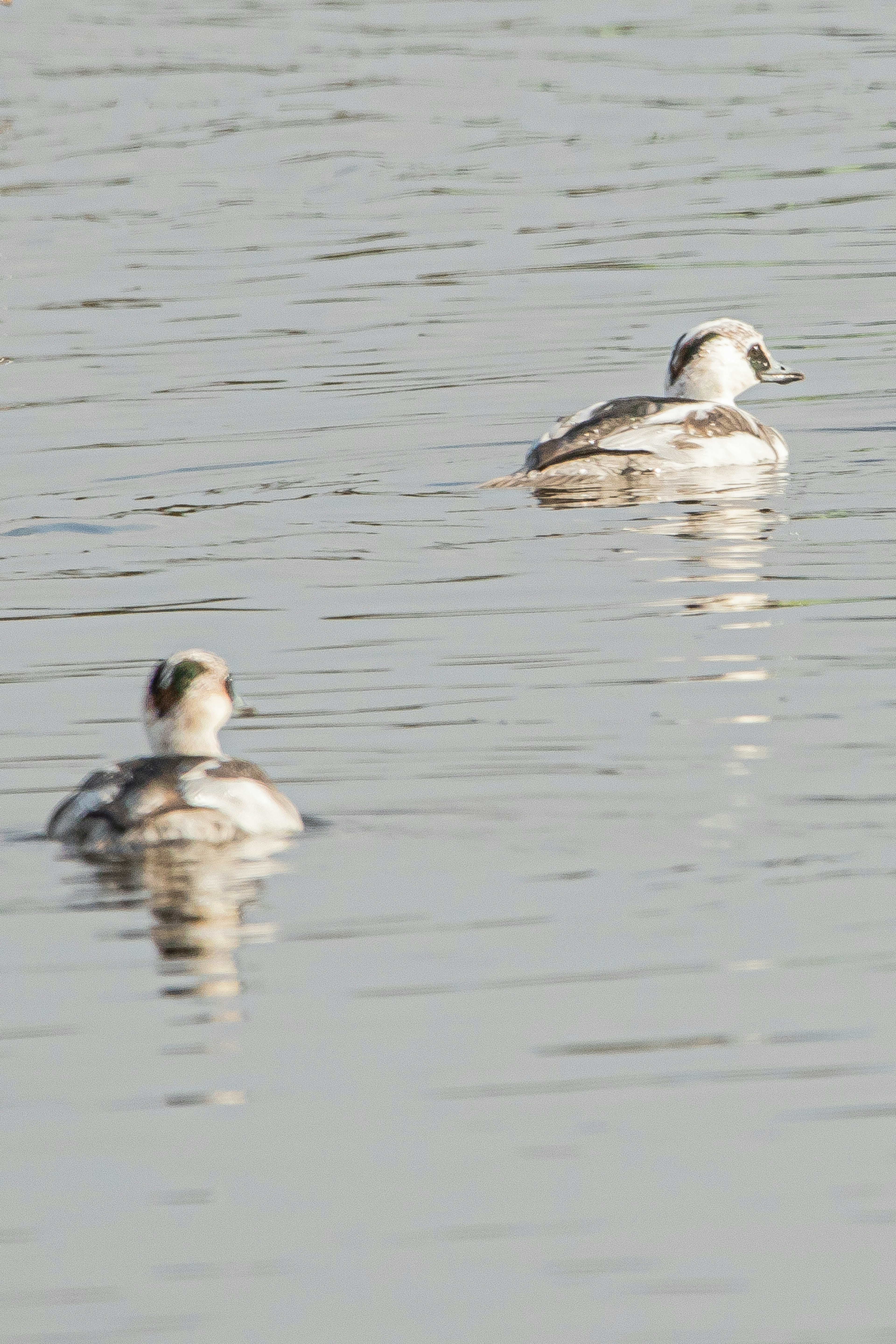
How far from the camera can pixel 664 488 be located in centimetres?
1392

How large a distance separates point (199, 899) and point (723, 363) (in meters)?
8.87

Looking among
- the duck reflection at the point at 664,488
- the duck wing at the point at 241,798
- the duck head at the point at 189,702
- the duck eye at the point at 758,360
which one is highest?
the duck eye at the point at 758,360

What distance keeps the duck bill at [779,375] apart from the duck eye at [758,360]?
0.06ft


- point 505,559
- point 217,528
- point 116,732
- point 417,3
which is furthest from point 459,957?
point 417,3

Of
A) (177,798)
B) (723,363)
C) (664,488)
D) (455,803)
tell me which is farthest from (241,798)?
(723,363)

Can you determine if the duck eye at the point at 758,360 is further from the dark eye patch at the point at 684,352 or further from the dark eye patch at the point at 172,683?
the dark eye patch at the point at 172,683

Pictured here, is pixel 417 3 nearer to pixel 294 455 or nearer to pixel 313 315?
pixel 313 315

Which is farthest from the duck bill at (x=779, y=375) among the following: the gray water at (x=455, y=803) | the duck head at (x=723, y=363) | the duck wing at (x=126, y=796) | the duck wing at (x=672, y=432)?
the duck wing at (x=126, y=796)

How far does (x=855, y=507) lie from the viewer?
1273 cm

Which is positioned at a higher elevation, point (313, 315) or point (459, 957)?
point (313, 315)

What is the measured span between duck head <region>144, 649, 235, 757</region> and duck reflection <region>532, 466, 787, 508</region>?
17.2ft

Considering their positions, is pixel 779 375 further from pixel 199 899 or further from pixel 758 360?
pixel 199 899

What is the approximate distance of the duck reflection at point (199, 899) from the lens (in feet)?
21.9

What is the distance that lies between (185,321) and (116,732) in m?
9.97
